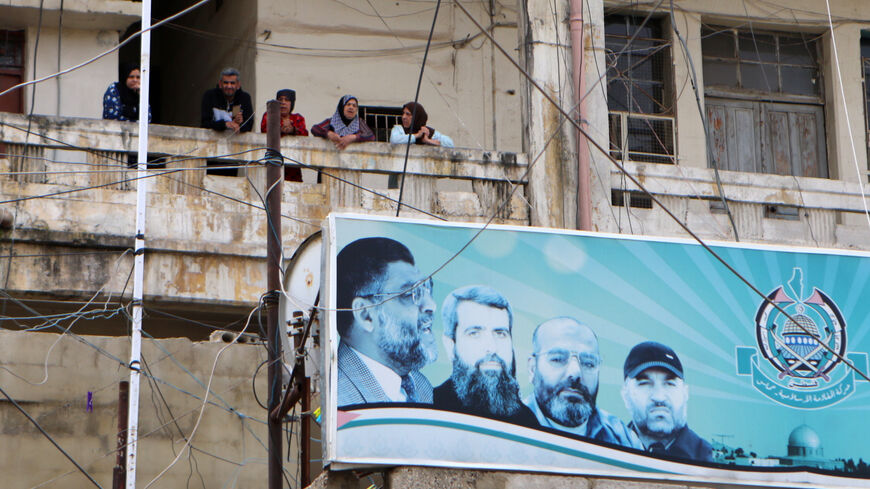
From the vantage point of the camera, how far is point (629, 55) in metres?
16.8

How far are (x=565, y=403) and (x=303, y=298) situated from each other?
1.87 metres

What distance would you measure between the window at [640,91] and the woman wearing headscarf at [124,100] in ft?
19.5

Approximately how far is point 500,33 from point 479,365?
8.74 m

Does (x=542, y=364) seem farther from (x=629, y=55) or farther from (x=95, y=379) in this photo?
(x=629, y=55)

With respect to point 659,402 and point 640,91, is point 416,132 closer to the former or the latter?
point 640,91

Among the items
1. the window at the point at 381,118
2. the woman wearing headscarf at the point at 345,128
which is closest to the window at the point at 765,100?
the window at the point at 381,118

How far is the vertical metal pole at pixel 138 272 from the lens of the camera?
1034 centimetres

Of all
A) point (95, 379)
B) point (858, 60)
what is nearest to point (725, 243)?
point (95, 379)

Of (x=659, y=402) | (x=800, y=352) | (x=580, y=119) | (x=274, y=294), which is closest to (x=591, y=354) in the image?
(x=659, y=402)

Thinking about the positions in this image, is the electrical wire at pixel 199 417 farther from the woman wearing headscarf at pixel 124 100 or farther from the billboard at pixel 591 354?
the billboard at pixel 591 354

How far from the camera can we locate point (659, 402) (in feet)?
28.1

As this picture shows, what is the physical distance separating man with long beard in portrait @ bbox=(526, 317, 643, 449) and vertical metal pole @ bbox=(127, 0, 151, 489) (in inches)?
140

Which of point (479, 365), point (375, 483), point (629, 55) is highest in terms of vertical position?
point (629, 55)

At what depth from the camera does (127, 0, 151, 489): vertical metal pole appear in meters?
10.3
